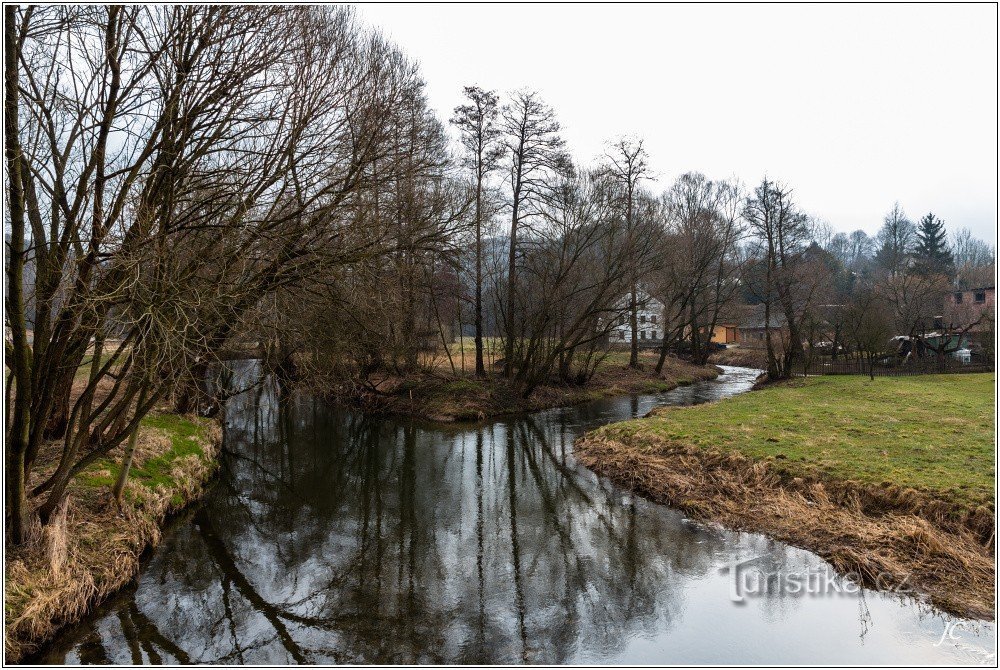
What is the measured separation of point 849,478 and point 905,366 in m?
21.7

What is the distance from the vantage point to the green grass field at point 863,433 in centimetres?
870

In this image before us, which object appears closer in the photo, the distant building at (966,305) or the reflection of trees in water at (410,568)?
the reflection of trees in water at (410,568)

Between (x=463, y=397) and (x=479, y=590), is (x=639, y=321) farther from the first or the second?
→ (x=479, y=590)

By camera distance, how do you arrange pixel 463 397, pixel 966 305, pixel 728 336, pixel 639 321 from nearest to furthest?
1. pixel 463 397
2. pixel 639 321
3. pixel 966 305
4. pixel 728 336

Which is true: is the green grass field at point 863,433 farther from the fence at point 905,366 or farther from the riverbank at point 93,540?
the riverbank at point 93,540

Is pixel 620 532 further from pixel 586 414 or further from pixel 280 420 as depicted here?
pixel 280 420

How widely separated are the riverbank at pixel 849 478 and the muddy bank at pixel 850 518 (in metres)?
0.02

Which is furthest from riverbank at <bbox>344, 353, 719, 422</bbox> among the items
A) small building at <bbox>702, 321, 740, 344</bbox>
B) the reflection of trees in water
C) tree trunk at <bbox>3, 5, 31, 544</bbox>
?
small building at <bbox>702, 321, 740, 344</bbox>

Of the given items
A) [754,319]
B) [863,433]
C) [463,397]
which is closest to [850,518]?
[863,433]

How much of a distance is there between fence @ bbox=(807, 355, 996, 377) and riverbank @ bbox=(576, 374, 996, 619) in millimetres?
11311

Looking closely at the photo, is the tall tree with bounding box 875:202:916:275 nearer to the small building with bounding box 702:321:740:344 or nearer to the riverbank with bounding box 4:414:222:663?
the small building with bounding box 702:321:740:344

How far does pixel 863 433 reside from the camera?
11.7 metres

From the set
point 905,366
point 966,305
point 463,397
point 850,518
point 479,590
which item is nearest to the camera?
point 479,590

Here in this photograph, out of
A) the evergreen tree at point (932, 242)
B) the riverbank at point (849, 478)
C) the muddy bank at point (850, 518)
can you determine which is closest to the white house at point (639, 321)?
the riverbank at point (849, 478)
